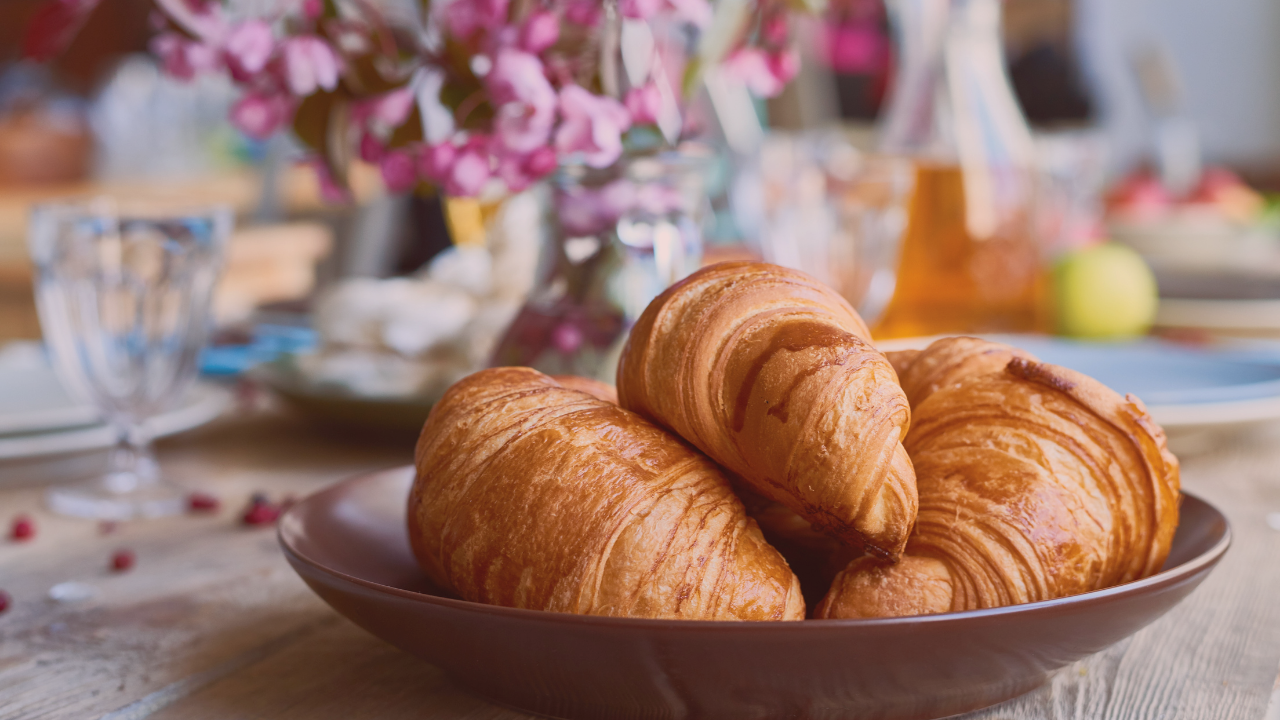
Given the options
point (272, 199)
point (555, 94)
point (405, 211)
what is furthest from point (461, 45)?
point (272, 199)

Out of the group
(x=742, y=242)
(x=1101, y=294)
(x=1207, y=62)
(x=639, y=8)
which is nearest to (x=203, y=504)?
(x=639, y=8)

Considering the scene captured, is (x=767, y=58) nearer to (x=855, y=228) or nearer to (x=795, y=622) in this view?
(x=855, y=228)

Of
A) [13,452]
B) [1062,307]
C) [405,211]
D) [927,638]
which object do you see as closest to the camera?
[927,638]

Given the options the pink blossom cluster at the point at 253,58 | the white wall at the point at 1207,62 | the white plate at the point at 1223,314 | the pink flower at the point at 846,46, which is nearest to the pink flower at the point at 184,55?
the pink blossom cluster at the point at 253,58

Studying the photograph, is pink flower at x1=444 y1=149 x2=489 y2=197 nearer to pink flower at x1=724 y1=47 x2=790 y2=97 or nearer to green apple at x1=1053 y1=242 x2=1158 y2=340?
pink flower at x1=724 y1=47 x2=790 y2=97

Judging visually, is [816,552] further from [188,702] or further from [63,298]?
[63,298]
